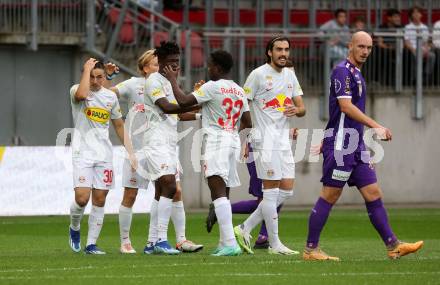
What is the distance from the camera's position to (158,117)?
551 inches

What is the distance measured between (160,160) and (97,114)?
0.98m

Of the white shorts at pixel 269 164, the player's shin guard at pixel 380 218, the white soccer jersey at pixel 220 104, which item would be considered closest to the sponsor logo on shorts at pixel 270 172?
the white shorts at pixel 269 164

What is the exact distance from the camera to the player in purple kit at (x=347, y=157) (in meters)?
12.5

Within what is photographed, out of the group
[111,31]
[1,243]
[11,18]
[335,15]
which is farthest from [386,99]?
[1,243]

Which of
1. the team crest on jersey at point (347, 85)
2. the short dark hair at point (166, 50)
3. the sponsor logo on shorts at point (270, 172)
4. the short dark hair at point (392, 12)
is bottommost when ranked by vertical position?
the sponsor logo on shorts at point (270, 172)

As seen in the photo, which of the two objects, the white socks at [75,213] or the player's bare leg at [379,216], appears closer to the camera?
the player's bare leg at [379,216]

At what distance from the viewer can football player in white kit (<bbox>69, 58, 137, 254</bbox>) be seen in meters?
14.1

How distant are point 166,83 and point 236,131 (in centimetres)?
100

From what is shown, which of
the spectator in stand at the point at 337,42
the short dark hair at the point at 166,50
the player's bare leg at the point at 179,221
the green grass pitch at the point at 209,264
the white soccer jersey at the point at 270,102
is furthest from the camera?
the spectator in stand at the point at 337,42

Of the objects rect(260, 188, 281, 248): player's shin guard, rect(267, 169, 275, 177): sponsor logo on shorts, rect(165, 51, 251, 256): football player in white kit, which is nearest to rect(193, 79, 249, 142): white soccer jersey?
rect(165, 51, 251, 256): football player in white kit

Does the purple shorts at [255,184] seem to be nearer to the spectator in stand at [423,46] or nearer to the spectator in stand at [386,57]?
the spectator in stand at [386,57]

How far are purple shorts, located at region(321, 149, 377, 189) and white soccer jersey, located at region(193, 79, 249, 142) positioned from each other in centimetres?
131

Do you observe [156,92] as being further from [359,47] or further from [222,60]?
[359,47]

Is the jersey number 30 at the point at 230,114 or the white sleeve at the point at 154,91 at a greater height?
the white sleeve at the point at 154,91
